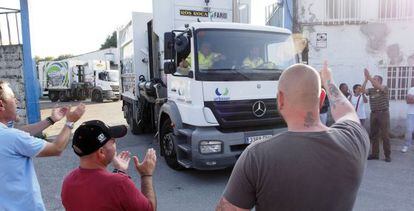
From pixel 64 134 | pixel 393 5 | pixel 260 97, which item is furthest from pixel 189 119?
pixel 393 5

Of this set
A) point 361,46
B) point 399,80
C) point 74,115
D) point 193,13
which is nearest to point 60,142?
point 74,115

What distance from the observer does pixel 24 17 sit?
9023mm

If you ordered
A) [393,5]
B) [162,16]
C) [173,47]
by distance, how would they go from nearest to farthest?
1. [173,47]
2. [162,16]
3. [393,5]

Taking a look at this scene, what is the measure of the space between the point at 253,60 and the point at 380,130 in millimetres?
3239

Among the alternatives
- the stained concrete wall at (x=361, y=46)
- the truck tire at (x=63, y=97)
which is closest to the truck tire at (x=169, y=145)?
the stained concrete wall at (x=361, y=46)

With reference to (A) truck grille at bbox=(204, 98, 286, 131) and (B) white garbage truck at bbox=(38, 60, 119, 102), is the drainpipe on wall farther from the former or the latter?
(B) white garbage truck at bbox=(38, 60, 119, 102)

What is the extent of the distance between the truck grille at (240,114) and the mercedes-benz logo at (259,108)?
2cm

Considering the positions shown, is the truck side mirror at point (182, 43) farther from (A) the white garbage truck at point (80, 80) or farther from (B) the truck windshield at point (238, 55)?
(A) the white garbage truck at point (80, 80)

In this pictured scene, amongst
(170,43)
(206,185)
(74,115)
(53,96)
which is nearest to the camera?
(74,115)

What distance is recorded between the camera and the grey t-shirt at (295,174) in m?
1.53

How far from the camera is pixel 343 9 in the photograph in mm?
9617

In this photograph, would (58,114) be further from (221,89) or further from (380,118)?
(380,118)

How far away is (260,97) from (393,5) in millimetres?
5980

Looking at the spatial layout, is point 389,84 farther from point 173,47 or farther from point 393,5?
point 173,47
